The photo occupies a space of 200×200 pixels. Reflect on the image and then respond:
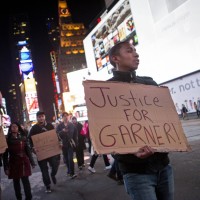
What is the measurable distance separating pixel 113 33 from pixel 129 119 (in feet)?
70.8

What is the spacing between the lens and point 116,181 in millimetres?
6531

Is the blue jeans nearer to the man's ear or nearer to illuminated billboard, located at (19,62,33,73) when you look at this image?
the man's ear

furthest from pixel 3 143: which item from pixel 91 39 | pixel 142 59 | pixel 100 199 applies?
pixel 91 39

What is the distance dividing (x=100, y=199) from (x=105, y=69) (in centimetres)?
2053

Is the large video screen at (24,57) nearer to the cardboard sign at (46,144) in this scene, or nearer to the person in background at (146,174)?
the cardboard sign at (46,144)

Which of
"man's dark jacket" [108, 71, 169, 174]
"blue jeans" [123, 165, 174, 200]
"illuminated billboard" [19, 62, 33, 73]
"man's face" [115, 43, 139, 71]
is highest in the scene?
"illuminated billboard" [19, 62, 33, 73]

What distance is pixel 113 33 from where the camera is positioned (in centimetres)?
2322

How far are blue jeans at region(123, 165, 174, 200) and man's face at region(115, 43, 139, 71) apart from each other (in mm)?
962

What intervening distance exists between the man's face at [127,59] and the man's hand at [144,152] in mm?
810

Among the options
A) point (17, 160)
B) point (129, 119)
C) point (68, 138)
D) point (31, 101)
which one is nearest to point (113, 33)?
point (68, 138)

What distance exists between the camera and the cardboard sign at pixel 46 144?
7.32 meters

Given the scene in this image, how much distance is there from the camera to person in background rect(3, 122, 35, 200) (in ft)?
19.3

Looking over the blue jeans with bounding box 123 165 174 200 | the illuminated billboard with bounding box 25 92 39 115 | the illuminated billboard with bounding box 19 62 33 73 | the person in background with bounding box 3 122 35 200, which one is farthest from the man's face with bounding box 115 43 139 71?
the illuminated billboard with bounding box 19 62 33 73

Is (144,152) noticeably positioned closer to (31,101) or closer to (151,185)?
(151,185)
